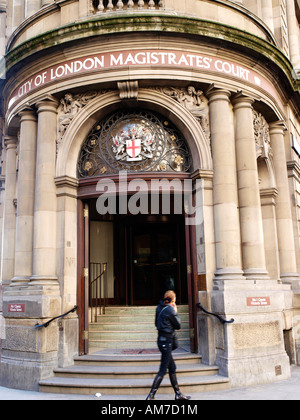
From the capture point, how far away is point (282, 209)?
11898 millimetres

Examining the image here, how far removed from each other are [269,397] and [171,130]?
6065 mm

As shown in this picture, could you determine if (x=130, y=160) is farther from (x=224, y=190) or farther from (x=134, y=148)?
(x=224, y=190)

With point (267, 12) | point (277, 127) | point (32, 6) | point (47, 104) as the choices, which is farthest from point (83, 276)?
point (267, 12)

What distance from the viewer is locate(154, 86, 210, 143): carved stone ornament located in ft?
32.3

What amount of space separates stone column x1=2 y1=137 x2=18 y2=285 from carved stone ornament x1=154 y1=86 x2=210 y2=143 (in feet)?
16.4

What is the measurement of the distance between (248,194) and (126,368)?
14.9 feet

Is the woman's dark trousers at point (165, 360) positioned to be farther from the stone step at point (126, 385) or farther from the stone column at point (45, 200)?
the stone column at point (45, 200)

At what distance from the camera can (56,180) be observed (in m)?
9.86

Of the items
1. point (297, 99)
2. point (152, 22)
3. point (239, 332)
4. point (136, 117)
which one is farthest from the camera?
point (297, 99)

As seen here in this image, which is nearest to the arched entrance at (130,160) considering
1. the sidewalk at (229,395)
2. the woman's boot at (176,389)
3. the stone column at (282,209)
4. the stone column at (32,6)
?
the sidewalk at (229,395)

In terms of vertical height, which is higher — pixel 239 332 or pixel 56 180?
pixel 56 180

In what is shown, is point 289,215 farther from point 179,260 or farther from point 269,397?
point 269,397
